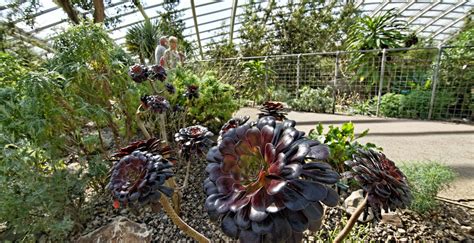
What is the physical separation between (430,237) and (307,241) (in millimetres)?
779

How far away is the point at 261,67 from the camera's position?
8172mm

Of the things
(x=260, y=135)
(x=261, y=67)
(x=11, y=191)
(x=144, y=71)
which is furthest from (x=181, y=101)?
(x=261, y=67)

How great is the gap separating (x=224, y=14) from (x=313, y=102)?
9.51 meters

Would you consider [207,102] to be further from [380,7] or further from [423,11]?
[423,11]

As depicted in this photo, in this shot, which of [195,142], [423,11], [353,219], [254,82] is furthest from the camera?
[423,11]

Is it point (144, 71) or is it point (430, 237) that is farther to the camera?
point (144, 71)

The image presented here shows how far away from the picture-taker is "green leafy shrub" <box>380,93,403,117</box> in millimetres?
5875

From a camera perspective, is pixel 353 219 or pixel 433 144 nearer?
pixel 353 219

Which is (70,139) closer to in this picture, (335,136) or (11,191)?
(11,191)

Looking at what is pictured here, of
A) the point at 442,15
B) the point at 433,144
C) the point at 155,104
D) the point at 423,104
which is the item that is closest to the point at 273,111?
the point at 155,104

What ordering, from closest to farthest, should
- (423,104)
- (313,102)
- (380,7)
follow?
(423,104), (313,102), (380,7)

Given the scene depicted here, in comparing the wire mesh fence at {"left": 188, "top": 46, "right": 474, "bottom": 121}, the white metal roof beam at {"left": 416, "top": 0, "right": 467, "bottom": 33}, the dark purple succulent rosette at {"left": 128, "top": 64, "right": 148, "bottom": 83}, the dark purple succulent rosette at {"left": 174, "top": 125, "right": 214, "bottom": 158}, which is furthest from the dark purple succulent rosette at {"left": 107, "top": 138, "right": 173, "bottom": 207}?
the white metal roof beam at {"left": 416, "top": 0, "right": 467, "bottom": 33}

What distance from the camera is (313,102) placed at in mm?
6852

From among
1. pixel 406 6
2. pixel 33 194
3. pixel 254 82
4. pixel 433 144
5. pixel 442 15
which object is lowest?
pixel 433 144
